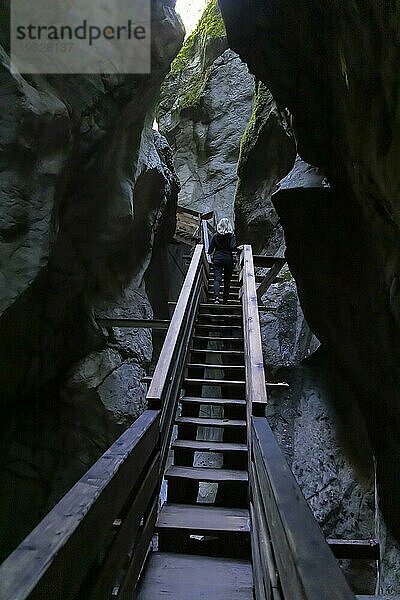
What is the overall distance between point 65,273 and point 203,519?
5985mm

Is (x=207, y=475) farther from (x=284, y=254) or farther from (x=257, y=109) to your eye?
(x=257, y=109)

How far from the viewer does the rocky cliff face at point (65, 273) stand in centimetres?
602

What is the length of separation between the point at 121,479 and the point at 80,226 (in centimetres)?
746

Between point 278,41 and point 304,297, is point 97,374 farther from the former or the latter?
point 278,41

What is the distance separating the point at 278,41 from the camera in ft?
23.4

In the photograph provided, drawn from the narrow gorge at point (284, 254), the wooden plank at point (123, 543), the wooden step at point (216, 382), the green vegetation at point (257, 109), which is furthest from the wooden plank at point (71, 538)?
the green vegetation at point (257, 109)

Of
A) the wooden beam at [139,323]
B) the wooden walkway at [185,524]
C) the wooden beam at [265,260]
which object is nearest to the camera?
the wooden walkway at [185,524]

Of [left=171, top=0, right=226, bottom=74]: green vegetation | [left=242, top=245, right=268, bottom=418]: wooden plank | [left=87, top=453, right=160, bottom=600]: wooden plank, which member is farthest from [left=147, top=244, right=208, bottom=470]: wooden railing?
[left=171, top=0, right=226, bottom=74]: green vegetation

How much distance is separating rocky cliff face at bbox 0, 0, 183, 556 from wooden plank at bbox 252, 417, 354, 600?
492cm

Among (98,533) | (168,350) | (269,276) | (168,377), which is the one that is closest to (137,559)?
(98,533)

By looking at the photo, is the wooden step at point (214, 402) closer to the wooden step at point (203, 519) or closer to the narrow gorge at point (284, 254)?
the wooden step at point (203, 519)

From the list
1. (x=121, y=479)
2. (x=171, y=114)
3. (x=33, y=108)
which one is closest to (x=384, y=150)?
(x=121, y=479)

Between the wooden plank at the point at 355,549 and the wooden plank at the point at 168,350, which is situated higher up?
the wooden plank at the point at 168,350

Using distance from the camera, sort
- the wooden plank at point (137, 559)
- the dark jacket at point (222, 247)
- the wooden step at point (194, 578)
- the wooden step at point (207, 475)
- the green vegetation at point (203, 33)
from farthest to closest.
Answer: the green vegetation at point (203, 33) < the dark jacket at point (222, 247) < the wooden step at point (207, 475) < the wooden step at point (194, 578) < the wooden plank at point (137, 559)
